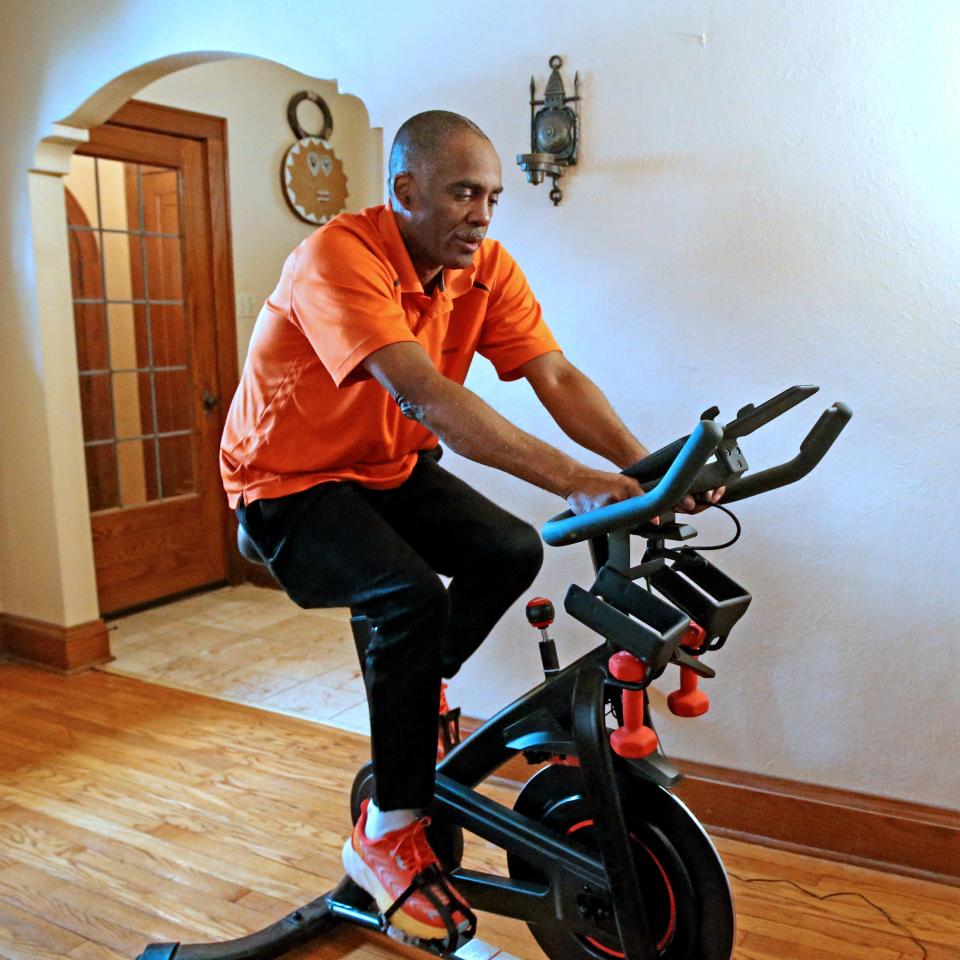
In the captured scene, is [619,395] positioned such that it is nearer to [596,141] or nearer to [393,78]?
[596,141]

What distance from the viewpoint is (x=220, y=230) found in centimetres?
451

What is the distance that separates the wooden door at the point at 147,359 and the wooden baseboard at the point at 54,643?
46 cm

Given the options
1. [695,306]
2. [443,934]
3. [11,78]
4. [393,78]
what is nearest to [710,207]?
[695,306]

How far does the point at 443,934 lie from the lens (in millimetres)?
1678

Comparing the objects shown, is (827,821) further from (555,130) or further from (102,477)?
(102,477)

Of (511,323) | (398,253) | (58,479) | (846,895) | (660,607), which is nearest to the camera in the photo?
(660,607)

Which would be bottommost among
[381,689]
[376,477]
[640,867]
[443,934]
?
[443,934]

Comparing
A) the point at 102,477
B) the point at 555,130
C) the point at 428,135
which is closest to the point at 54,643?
the point at 102,477

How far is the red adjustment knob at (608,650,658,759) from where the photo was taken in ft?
4.83

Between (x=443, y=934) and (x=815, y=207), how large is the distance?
165cm

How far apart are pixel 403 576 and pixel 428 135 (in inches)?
29.4

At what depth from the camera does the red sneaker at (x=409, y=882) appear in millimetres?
1685

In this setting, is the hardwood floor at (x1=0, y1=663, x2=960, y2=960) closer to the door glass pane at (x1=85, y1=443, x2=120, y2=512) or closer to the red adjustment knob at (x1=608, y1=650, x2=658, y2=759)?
the red adjustment knob at (x1=608, y1=650, x2=658, y2=759)

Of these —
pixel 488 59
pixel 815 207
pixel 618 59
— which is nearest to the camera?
pixel 815 207
